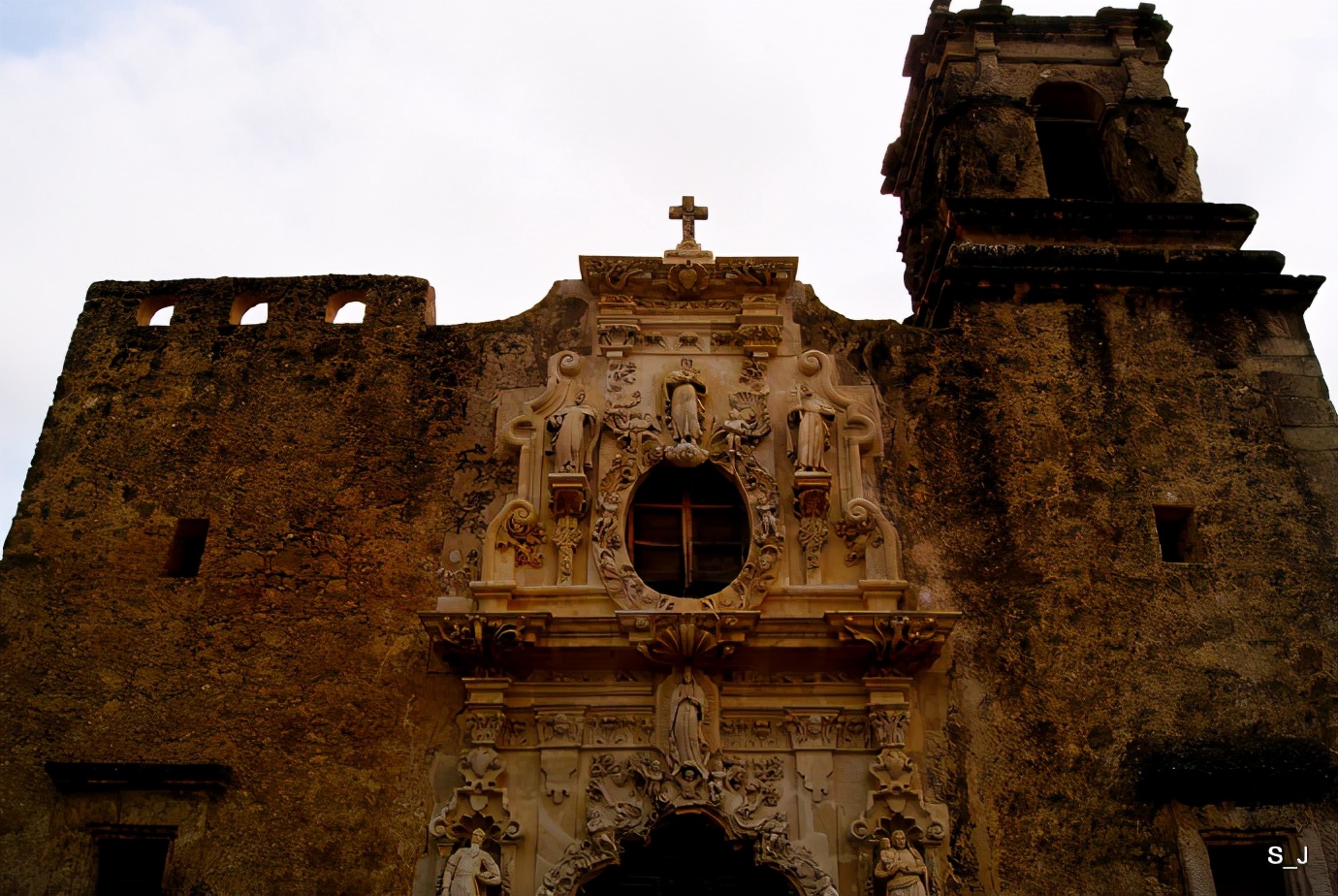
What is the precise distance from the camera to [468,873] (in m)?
7.87

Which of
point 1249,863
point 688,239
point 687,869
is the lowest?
point 687,869

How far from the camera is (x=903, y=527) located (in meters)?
9.43

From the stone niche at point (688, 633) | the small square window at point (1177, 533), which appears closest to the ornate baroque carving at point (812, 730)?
the stone niche at point (688, 633)

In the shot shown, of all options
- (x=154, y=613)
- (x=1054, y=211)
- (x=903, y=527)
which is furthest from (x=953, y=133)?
(x=154, y=613)

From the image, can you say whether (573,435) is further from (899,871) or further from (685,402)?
(899,871)

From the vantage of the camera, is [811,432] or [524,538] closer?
[524,538]

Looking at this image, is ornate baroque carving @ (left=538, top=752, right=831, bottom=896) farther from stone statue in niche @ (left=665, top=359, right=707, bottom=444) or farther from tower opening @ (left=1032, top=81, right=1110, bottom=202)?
tower opening @ (left=1032, top=81, right=1110, bottom=202)

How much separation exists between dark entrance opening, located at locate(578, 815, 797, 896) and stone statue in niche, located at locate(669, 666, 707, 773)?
365 millimetres

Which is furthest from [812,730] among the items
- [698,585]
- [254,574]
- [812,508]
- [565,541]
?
[254,574]

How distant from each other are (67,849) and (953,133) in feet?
29.8

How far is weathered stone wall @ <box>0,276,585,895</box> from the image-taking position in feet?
27.4

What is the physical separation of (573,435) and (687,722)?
2230 millimetres

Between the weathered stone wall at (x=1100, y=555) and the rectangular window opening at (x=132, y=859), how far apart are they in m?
4.99

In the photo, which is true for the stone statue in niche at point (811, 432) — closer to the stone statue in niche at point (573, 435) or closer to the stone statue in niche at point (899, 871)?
the stone statue in niche at point (573, 435)
